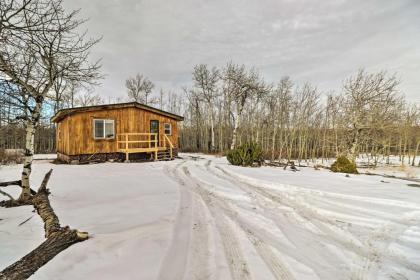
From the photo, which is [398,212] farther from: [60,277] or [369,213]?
[60,277]

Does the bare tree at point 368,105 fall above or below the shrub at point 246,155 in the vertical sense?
above

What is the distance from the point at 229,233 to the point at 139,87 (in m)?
34.8

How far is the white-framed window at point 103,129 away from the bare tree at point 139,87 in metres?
22.0

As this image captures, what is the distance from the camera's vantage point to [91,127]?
42.4 ft

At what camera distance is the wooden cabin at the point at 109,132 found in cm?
1249

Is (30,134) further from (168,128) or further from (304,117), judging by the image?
(304,117)

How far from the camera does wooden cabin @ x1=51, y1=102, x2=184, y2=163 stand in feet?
41.0

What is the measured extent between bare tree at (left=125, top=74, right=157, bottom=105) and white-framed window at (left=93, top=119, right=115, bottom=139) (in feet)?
72.2

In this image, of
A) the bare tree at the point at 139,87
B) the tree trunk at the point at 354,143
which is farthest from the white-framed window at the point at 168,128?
the bare tree at the point at 139,87

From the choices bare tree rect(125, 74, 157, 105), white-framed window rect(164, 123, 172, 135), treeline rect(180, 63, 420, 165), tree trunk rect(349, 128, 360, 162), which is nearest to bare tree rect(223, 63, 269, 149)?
treeline rect(180, 63, 420, 165)

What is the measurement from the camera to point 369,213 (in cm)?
442

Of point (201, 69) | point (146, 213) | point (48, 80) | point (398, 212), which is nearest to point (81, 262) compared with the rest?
point (146, 213)

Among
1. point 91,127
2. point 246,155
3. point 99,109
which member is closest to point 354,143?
point 246,155

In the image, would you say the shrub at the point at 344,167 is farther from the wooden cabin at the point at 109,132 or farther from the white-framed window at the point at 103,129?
the white-framed window at the point at 103,129
